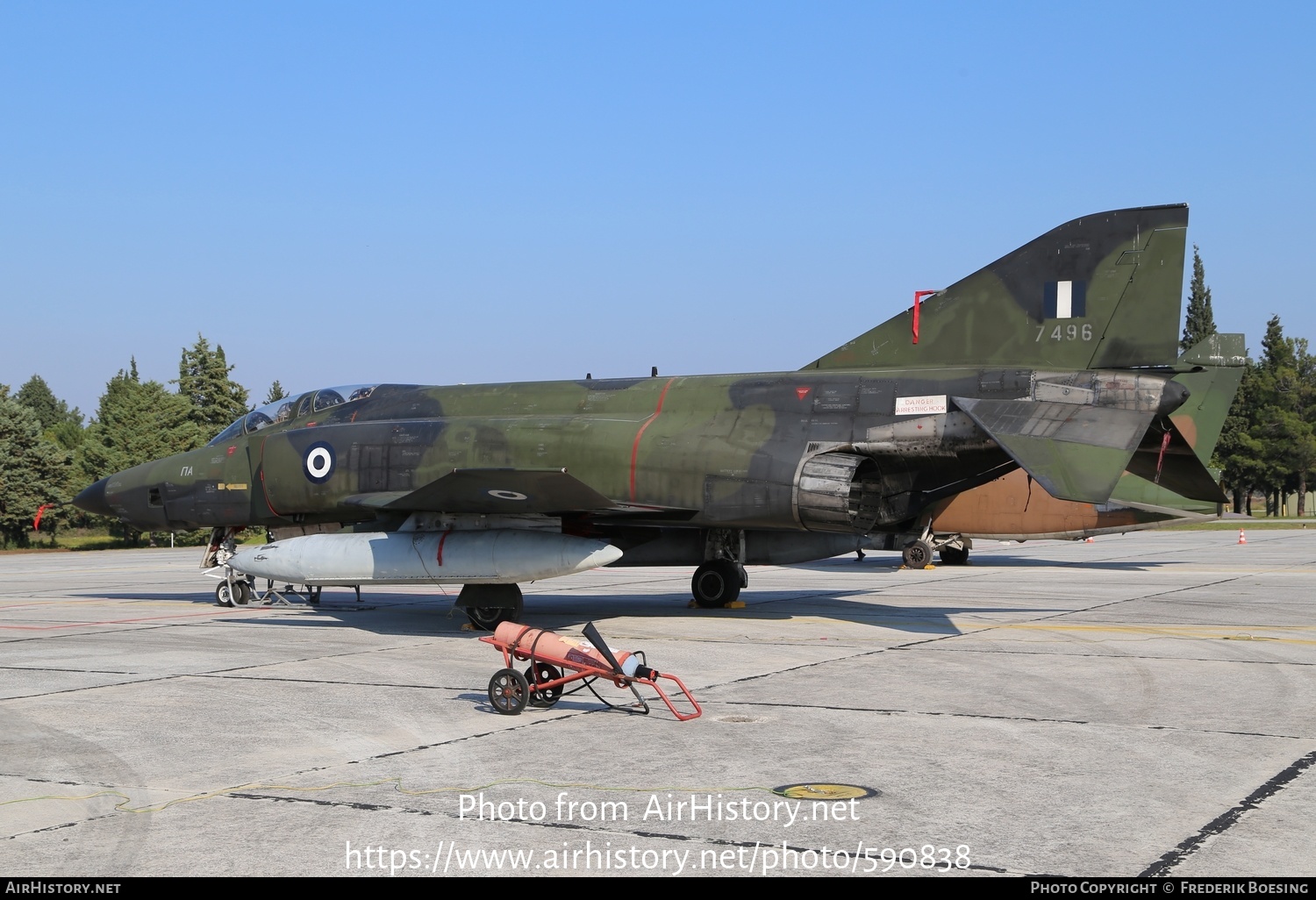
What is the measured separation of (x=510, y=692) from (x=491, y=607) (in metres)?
5.90

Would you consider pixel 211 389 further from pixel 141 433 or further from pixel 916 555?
pixel 916 555

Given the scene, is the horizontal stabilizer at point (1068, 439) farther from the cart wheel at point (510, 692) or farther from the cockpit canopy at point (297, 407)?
the cockpit canopy at point (297, 407)

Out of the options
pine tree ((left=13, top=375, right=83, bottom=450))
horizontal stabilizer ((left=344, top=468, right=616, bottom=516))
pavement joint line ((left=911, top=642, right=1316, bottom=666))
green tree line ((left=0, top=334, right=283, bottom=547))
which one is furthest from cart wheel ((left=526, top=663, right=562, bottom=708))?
pine tree ((left=13, top=375, right=83, bottom=450))

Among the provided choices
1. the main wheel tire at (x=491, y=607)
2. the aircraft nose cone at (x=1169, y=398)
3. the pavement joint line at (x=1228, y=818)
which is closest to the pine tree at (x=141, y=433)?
the main wheel tire at (x=491, y=607)

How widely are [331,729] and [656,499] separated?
21.9 feet

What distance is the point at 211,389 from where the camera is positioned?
6762cm

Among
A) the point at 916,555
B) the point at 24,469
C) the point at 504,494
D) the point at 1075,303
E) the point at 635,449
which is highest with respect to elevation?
the point at 1075,303

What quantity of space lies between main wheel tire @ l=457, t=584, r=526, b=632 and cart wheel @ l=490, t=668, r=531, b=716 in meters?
5.66

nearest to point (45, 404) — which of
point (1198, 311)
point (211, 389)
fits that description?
point (211, 389)

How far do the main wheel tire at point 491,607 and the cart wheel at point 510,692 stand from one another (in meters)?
5.66

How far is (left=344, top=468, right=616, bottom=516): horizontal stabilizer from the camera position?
1373cm
